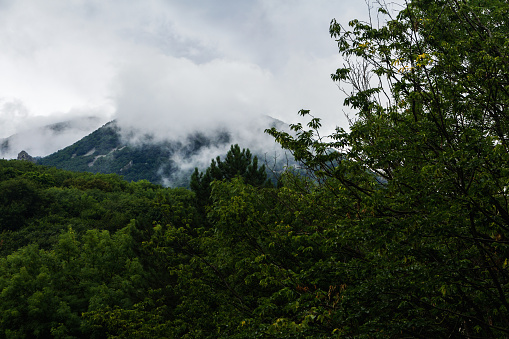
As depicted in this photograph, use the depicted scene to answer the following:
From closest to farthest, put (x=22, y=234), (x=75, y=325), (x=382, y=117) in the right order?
(x=382, y=117) → (x=75, y=325) → (x=22, y=234)

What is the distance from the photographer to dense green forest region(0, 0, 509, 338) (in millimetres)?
5227

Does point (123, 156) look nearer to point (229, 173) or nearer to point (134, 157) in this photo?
point (134, 157)

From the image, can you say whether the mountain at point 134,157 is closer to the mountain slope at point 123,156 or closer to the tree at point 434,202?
the mountain slope at point 123,156

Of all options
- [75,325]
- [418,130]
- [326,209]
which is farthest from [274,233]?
[75,325]

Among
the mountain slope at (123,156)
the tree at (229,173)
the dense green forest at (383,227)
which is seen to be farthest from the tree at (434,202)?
the mountain slope at (123,156)

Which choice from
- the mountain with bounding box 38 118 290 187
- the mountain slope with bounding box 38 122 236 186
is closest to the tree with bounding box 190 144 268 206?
the mountain with bounding box 38 118 290 187

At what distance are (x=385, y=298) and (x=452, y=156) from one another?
2.67 meters

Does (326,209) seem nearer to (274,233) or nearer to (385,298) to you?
(274,233)

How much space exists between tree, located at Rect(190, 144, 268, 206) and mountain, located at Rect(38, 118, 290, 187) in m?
116

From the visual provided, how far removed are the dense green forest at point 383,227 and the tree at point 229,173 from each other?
4.91 metres

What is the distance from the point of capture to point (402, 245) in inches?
233

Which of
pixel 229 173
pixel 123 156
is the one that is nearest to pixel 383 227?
pixel 229 173

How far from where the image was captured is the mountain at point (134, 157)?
6029 inches

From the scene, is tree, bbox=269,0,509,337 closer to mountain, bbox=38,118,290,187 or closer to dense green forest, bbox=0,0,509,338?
dense green forest, bbox=0,0,509,338
